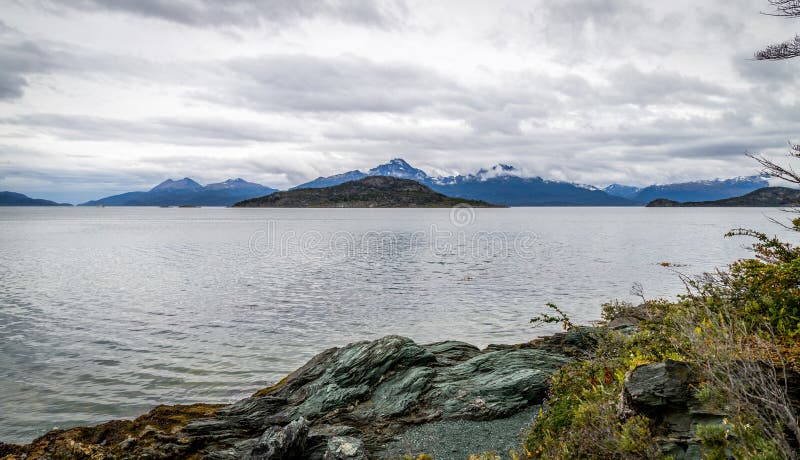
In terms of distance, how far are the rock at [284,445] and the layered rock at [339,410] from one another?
Result: 0.02m

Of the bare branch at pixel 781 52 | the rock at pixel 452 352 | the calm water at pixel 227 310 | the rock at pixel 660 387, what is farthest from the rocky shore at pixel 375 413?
the bare branch at pixel 781 52

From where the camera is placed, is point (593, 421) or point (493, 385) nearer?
point (593, 421)

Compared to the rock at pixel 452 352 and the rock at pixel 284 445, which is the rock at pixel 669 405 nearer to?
the rock at pixel 284 445

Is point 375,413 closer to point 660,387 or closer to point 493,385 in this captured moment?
point 493,385

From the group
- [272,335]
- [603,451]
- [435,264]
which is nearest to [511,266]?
[435,264]

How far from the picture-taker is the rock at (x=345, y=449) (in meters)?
9.78

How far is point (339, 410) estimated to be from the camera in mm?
13203

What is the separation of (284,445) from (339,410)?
3.29 m

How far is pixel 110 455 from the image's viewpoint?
34.9 ft

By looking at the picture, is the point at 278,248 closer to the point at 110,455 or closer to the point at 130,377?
the point at 130,377

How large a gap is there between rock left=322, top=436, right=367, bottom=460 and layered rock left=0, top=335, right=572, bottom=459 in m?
0.02

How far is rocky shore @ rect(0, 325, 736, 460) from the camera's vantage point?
9.96 m

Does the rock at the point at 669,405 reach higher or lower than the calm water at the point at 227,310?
higher

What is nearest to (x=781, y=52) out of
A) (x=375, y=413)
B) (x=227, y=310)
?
(x=375, y=413)
